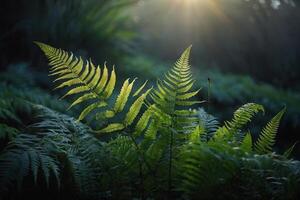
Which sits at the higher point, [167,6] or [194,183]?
[167,6]

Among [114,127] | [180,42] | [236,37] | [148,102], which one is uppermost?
[236,37]

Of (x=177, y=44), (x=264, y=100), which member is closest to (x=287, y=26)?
(x=177, y=44)

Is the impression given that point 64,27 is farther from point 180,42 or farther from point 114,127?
point 180,42

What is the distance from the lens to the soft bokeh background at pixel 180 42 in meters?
5.25

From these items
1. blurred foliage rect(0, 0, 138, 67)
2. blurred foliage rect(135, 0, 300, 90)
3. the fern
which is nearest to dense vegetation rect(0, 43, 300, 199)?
the fern

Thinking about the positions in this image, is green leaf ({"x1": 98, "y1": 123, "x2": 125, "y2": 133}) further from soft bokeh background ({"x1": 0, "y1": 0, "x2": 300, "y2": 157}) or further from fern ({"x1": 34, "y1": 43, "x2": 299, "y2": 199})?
soft bokeh background ({"x1": 0, "y1": 0, "x2": 300, "y2": 157})

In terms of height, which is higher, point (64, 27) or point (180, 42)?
point (180, 42)

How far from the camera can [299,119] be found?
639cm

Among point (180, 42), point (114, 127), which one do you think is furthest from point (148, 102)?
point (180, 42)

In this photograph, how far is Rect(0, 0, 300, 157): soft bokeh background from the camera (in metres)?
5.25

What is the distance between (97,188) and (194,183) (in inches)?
17.2

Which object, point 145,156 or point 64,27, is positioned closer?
point 145,156

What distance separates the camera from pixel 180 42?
33.9 ft

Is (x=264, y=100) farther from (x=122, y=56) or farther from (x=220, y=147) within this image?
(x=220, y=147)
